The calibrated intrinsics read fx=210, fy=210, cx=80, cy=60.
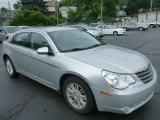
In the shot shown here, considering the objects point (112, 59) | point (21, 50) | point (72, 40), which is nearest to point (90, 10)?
point (21, 50)

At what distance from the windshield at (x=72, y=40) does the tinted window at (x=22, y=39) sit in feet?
3.01

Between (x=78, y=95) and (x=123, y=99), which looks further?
(x=78, y=95)

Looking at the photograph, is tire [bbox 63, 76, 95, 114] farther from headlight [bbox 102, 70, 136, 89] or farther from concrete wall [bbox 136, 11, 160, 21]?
concrete wall [bbox 136, 11, 160, 21]

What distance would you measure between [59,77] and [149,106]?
1.84 meters

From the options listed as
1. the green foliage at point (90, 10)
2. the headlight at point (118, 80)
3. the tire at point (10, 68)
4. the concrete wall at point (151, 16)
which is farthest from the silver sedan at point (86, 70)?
the concrete wall at point (151, 16)

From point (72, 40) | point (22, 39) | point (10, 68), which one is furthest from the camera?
point (10, 68)

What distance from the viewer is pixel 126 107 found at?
332cm

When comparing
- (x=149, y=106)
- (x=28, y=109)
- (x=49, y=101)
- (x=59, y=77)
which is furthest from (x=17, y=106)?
(x=149, y=106)

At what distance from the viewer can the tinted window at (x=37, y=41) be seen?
15.0 feet

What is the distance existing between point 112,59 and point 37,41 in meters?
1.94

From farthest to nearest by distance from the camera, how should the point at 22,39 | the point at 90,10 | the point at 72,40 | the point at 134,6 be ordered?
1. the point at 134,6
2. the point at 90,10
3. the point at 22,39
4. the point at 72,40

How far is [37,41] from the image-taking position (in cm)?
486

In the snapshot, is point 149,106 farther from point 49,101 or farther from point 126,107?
point 49,101

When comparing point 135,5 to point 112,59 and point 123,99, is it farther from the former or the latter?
point 123,99
